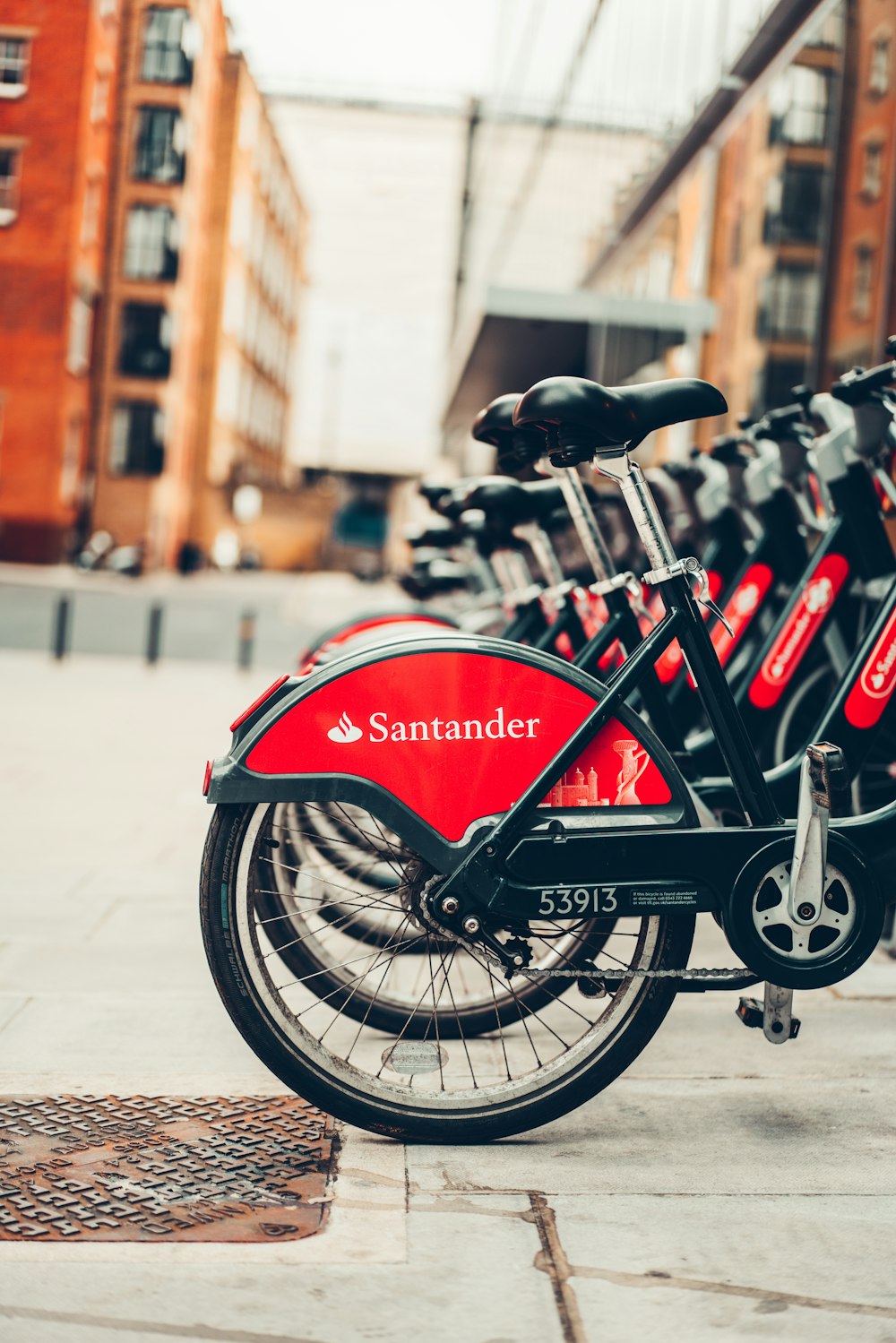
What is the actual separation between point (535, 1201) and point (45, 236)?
38132mm

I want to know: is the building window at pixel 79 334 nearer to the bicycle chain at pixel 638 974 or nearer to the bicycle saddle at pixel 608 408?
the bicycle saddle at pixel 608 408

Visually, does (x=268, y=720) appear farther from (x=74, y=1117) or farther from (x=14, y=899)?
(x=14, y=899)

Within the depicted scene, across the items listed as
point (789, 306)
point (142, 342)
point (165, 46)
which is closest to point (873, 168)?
point (789, 306)

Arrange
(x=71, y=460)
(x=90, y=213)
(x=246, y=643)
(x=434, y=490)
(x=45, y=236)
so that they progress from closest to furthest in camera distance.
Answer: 1. (x=434, y=490)
2. (x=246, y=643)
3. (x=45, y=236)
4. (x=90, y=213)
5. (x=71, y=460)

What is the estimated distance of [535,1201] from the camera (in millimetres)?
2645

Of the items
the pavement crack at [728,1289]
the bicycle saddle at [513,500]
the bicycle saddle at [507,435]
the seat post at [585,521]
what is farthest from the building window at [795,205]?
the pavement crack at [728,1289]

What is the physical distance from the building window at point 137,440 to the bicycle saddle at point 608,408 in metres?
44.8

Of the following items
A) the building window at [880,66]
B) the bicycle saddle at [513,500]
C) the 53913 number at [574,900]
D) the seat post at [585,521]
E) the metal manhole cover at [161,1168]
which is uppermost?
the building window at [880,66]

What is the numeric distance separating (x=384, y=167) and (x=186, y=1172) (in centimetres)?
7221

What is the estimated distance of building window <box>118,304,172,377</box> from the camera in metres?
46.4

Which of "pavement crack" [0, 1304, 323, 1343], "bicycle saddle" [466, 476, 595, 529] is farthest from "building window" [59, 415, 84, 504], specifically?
"pavement crack" [0, 1304, 323, 1343]

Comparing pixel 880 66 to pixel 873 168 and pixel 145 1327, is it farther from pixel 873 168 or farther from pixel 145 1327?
pixel 145 1327

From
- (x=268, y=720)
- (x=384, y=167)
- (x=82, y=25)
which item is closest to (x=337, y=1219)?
(x=268, y=720)

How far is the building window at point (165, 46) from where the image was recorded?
145 ft
